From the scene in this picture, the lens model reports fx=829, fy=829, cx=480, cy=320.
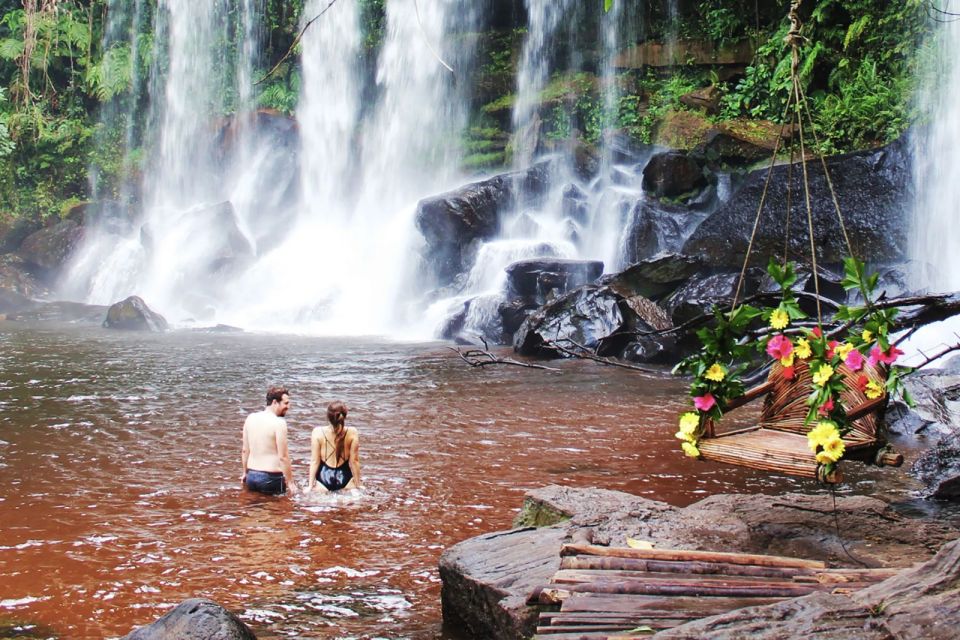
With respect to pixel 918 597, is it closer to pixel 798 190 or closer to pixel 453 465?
pixel 453 465

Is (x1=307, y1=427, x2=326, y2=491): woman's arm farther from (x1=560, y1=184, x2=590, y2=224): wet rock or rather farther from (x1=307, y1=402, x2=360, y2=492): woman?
(x1=560, y1=184, x2=590, y2=224): wet rock

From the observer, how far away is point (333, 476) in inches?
251

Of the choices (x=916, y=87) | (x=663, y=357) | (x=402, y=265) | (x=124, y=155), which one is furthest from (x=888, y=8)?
(x=124, y=155)

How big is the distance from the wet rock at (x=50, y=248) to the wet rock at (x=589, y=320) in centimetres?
1935

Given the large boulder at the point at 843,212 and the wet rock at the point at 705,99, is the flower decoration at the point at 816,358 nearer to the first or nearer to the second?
the large boulder at the point at 843,212

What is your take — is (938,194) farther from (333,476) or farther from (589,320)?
(333,476)

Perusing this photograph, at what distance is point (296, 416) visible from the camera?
30.6 ft

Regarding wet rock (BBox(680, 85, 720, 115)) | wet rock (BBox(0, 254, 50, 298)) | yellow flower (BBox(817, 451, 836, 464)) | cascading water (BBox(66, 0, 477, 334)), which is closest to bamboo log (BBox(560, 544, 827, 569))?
yellow flower (BBox(817, 451, 836, 464))

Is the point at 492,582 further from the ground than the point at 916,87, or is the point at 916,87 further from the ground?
the point at 916,87

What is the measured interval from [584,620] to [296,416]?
7103 millimetres

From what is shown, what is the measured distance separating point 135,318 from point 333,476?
1471 centimetres

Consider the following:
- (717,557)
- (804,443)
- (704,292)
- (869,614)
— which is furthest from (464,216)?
(869,614)

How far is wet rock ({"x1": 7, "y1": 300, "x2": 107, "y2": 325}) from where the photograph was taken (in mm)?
21609

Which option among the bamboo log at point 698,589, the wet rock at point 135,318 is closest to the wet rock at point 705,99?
the wet rock at point 135,318
